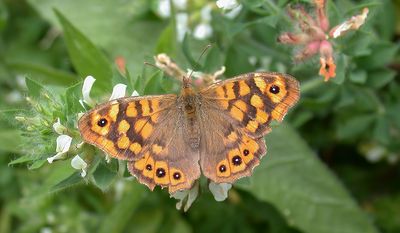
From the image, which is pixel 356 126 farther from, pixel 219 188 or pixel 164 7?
pixel 219 188

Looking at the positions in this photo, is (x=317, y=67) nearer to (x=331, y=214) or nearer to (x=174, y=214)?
(x=331, y=214)

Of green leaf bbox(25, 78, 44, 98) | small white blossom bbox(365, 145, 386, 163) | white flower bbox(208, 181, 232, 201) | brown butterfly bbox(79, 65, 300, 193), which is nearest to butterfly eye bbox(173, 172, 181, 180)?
brown butterfly bbox(79, 65, 300, 193)

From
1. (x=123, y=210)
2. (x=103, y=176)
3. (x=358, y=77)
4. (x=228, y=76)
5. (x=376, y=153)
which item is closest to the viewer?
(x=103, y=176)

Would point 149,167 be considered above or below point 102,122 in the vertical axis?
below

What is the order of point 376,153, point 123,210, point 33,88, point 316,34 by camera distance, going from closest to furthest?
point 33,88 → point 316,34 → point 123,210 → point 376,153

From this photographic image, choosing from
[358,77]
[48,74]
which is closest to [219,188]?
[358,77]

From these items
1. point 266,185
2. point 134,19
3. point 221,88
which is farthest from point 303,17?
point 134,19
